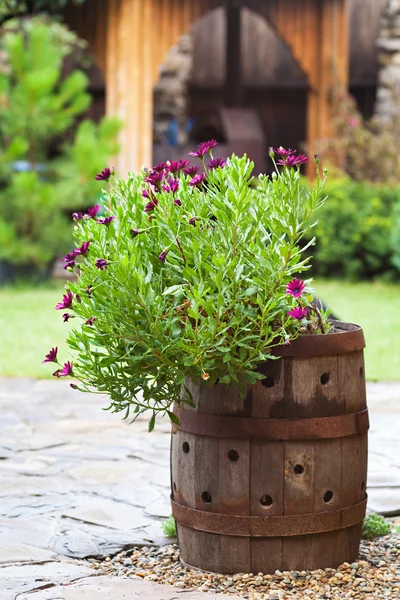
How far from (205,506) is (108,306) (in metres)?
0.71

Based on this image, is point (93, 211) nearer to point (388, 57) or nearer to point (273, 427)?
point (273, 427)

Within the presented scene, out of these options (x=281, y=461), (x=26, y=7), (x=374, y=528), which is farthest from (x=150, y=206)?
(x=26, y=7)

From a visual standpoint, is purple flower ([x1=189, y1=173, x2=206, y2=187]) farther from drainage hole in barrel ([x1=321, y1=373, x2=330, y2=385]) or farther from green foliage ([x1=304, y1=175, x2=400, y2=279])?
green foliage ([x1=304, y1=175, x2=400, y2=279])

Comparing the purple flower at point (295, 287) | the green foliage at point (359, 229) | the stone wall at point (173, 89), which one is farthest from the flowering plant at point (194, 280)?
the stone wall at point (173, 89)

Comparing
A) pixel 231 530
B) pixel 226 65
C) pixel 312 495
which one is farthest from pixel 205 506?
pixel 226 65

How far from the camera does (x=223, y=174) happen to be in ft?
9.59

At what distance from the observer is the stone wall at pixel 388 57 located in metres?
14.8

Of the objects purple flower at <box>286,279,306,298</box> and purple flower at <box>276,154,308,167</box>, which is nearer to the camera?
purple flower at <box>286,279,306,298</box>

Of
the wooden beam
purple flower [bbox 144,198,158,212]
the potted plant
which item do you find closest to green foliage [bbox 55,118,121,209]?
the wooden beam

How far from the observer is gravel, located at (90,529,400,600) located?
9.82 ft

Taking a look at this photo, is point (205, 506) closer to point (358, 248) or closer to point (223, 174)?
point (223, 174)

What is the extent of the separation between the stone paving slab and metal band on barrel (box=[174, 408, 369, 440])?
1.54 feet

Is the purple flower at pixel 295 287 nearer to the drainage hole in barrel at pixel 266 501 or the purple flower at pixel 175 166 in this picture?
the purple flower at pixel 175 166

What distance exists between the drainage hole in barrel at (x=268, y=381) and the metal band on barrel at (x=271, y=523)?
40cm
